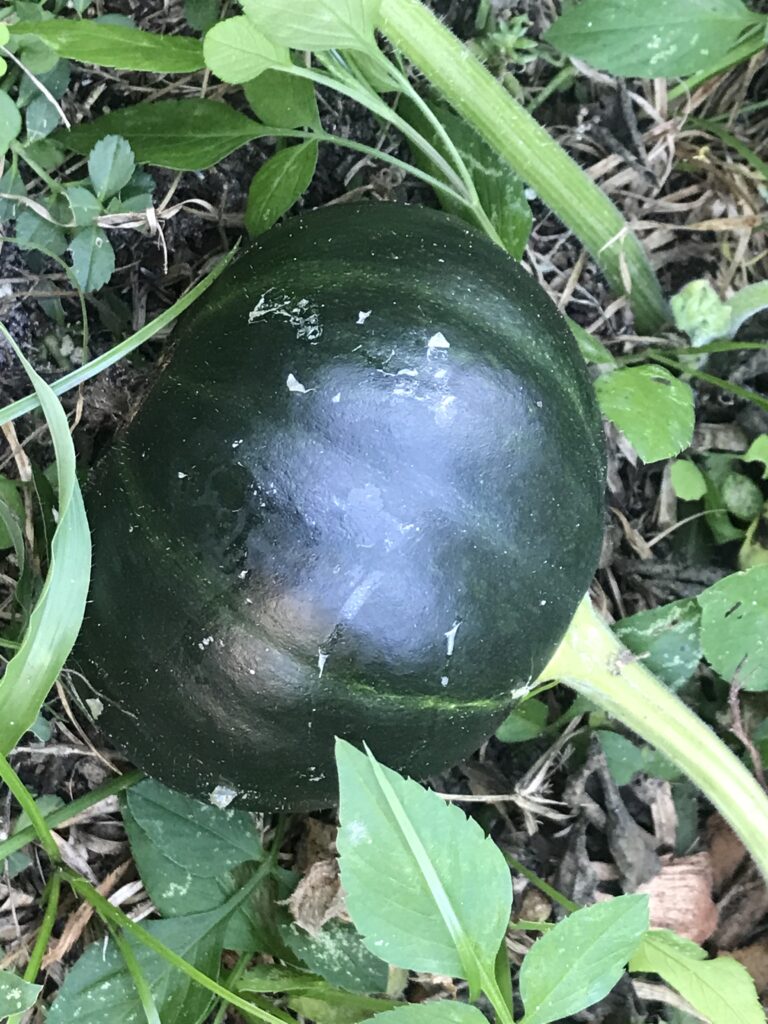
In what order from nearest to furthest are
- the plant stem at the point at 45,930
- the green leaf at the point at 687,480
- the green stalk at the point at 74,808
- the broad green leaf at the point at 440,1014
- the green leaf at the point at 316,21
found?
the broad green leaf at the point at 440,1014
the green leaf at the point at 316,21
the plant stem at the point at 45,930
the green stalk at the point at 74,808
the green leaf at the point at 687,480

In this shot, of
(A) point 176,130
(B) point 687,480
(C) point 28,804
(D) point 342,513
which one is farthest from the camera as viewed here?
(B) point 687,480

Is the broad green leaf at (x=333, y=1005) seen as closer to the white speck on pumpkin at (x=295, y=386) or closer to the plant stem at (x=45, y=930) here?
the plant stem at (x=45, y=930)

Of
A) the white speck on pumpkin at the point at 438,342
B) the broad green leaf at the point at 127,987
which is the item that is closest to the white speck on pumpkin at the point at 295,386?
the white speck on pumpkin at the point at 438,342

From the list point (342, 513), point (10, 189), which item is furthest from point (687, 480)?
point (10, 189)

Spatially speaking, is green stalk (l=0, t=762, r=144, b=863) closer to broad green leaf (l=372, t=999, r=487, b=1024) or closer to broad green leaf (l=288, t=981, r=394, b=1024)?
broad green leaf (l=288, t=981, r=394, b=1024)

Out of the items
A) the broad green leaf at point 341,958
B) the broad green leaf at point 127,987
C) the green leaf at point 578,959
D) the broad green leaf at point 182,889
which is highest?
the green leaf at point 578,959

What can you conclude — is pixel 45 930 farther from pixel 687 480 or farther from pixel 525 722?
pixel 687 480
